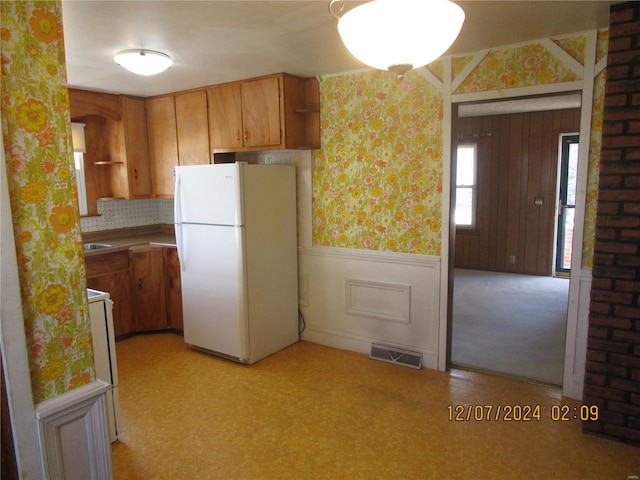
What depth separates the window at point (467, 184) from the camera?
6555 mm

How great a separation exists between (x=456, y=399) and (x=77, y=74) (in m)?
3.50

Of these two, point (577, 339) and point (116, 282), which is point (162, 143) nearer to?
point (116, 282)

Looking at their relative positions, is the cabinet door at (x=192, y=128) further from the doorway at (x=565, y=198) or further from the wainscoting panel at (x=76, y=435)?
the doorway at (x=565, y=198)

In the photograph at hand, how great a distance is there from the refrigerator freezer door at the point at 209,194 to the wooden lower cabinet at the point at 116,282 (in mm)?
779

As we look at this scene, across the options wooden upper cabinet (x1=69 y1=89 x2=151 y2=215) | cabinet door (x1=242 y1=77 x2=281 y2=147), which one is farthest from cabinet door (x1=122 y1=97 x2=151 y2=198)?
cabinet door (x1=242 y1=77 x2=281 y2=147)

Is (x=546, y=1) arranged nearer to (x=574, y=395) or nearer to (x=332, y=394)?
(x=574, y=395)

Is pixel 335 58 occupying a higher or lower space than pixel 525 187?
higher

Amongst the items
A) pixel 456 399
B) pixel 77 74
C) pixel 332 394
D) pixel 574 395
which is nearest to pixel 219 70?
pixel 77 74

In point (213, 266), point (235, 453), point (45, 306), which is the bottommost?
point (235, 453)

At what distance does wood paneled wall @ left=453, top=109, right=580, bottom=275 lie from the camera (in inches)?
236

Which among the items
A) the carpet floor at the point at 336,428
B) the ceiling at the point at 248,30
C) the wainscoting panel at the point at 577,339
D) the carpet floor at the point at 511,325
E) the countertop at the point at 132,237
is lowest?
the carpet floor at the point at 336,428

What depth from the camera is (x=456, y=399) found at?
9.36 ft

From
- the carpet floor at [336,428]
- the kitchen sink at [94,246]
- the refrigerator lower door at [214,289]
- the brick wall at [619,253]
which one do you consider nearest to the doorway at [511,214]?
the carpet floor at [336,428]
